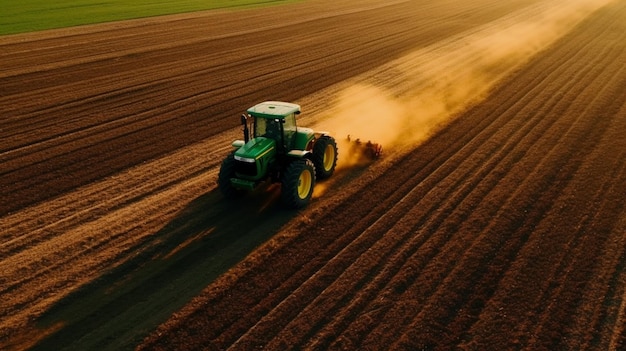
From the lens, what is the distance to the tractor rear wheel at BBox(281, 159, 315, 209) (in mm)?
10492

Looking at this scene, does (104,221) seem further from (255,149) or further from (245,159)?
(255,149)

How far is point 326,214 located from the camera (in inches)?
423

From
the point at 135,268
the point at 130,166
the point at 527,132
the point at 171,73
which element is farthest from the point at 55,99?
the point at 527,132

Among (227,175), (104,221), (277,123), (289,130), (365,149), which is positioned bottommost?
(104,221)

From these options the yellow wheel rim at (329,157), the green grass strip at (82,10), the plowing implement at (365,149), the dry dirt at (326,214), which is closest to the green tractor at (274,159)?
the dry dirt at (326,214)

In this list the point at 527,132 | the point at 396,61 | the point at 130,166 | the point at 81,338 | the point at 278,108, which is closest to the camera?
the point at 81,338

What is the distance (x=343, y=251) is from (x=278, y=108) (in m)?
3.56

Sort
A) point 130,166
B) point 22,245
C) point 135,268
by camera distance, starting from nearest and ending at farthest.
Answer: point 135,268 < point 22,245 < point 130,166

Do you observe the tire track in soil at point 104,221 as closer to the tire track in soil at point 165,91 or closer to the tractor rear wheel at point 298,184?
the tire track in soil at point 165,91

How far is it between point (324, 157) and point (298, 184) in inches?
59.4

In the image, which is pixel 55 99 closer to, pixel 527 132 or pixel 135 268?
pixel 135 268

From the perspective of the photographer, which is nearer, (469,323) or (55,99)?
(469,323)

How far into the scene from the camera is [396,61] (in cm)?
2434

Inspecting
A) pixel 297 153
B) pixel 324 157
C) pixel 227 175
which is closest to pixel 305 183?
pixel 297 153
